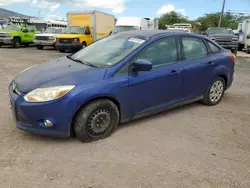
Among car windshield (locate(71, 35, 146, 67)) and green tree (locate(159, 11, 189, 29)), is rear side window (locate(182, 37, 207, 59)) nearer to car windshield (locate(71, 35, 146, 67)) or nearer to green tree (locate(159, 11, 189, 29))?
car windshield (locate(71, 35, 146, 67))

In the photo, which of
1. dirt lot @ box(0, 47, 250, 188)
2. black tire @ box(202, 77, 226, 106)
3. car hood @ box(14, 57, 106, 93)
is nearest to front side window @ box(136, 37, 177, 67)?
car hood @ box(14, 57, 106, 93)

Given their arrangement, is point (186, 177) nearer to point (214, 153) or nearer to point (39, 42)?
point (214, 153)

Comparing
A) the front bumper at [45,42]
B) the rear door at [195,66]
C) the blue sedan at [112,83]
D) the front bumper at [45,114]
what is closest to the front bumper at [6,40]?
the front bumper at [45,42]

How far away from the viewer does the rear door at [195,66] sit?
439 centimetres

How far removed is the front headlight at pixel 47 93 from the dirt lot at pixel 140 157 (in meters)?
0.68

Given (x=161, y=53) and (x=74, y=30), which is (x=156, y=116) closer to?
(x=161, y=53)

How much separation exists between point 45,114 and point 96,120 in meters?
0.71

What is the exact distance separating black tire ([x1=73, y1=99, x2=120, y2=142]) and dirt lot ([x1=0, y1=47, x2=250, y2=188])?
0.12m

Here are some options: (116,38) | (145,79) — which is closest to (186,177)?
(145,79)

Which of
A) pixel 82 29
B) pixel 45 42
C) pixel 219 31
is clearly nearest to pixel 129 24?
pixel 82 29

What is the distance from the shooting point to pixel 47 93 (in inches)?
125

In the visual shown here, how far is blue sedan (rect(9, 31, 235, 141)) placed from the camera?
3.21 m

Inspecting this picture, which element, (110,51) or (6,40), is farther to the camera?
(6,40)

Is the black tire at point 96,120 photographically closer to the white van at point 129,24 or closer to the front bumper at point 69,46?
the front bumper at point 69,46
